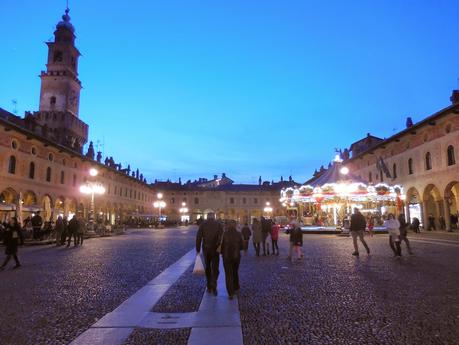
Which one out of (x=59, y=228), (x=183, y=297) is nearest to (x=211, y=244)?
(x=183, y=297)

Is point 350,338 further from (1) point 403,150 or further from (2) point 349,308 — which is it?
(1) point 403,150

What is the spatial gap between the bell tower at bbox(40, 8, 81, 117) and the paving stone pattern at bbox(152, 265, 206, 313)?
220 ft

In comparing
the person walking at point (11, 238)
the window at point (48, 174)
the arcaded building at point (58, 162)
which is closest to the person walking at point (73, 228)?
the arcaded building at point (58, 162)

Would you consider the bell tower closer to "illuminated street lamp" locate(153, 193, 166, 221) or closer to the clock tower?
the clock tower

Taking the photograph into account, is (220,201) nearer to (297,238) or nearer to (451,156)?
(451,156)

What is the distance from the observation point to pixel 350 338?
16.0ft

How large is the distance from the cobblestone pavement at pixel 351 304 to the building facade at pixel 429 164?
22595 millimetres

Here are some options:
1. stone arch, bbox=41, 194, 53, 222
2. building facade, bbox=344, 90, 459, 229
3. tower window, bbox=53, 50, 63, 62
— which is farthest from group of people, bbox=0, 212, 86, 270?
tower window, bbox=53, 50, 63, 62

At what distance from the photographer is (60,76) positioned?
7012 centimetres

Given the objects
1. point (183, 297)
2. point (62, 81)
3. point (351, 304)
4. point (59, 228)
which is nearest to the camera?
point (351, 304)

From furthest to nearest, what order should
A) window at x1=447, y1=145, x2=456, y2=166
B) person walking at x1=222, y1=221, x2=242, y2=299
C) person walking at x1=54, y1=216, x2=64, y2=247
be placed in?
window at x1=447, y1=145, x2=456, y2=166 → person walking at x1=54, y1=216, x2=64, y2=247 → person walking at x1=222, y1=221, x2=242, y2=299

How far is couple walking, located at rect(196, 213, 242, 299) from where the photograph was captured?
759 centimetres

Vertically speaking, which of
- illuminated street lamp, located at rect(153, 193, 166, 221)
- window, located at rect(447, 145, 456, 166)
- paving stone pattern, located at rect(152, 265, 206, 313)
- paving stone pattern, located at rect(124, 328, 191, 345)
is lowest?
paving stone pattern, located at rect(124, 328, 191, 345)

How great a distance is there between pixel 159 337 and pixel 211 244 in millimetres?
2970
